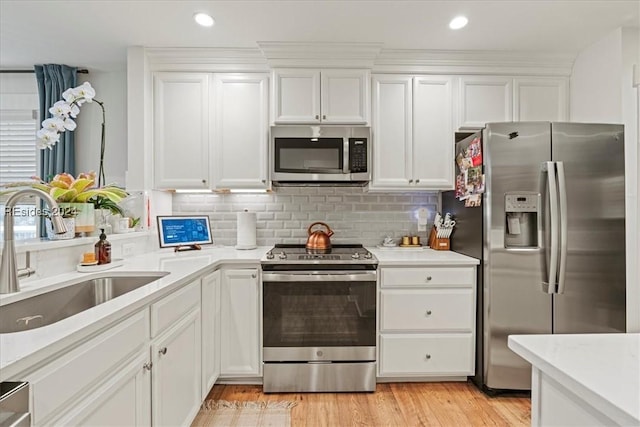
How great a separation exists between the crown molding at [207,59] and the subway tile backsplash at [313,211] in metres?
1.02

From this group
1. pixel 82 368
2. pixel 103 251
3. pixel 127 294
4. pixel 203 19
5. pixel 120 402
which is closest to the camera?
pixel 82 368

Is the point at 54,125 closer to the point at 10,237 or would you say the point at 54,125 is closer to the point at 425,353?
the point at 10,237

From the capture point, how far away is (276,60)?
2594 millimetres

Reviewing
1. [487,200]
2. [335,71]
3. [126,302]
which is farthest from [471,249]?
[126,302]

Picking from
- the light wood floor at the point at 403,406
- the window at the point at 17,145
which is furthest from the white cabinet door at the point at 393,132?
the window at the point at 17,145

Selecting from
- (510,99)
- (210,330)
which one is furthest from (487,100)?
(210,330)

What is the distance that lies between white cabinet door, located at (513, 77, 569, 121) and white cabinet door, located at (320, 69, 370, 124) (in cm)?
122

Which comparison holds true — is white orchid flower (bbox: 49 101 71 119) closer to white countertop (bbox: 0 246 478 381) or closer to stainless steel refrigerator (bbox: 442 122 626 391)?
white countertop (bbox: 0 246 478 381)

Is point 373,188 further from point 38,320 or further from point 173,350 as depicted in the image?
point 38,320

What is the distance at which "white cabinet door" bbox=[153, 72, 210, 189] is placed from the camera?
2658mm

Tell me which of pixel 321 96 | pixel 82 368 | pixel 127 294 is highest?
pixel 321 96

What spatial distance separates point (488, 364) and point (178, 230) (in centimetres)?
244

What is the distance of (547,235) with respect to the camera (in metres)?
2.17

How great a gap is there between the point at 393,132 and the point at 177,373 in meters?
2.17
